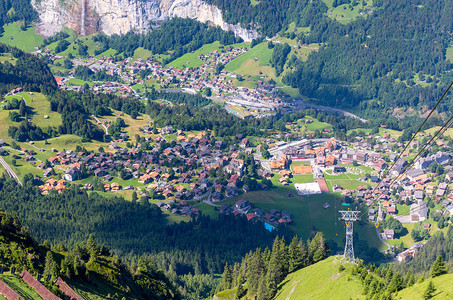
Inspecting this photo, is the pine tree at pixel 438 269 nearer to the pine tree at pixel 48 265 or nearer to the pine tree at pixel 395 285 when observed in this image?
the pine tree at pixel 395 285

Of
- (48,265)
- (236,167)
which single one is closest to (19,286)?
(48,265)

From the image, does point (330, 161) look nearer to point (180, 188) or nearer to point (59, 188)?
point (180, 188)

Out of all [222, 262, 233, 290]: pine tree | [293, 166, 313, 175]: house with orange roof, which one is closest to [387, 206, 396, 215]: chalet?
[293, 166, 313, 175]: house with orange roof

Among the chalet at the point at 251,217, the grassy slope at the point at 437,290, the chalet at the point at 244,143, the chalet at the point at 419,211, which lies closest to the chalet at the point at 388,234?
the chalet at the point at 419,211

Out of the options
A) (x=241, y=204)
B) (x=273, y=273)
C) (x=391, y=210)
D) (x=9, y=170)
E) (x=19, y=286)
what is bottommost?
(x=241, y=204)

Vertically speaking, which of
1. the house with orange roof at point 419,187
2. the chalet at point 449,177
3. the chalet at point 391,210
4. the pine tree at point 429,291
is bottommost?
the chalet at point 391,210

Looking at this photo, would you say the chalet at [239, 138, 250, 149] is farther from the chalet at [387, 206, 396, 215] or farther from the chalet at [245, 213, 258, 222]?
the chalet at [387, 206, 396, 215]

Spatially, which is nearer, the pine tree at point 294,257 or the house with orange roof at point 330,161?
the pine tree at point 294,257

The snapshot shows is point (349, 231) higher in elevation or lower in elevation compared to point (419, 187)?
higher

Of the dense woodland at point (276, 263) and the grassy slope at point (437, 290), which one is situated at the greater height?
the grassy slope at point (437, 290)

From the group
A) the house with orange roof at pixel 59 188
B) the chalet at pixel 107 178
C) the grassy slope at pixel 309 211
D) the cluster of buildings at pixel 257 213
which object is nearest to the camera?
the grassy slope at pixel 309 211
